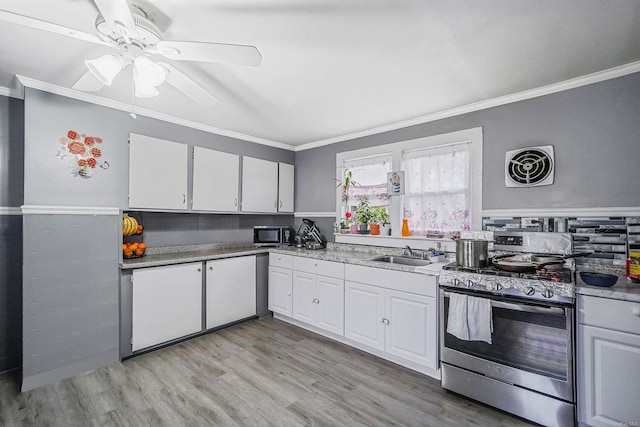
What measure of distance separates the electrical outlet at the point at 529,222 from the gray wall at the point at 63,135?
12.0 ft

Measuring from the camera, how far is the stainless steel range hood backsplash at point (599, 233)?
2082 millimetres

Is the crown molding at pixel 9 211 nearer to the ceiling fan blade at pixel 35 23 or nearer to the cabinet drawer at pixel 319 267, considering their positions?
the ceiling fan blade at pixel 35 23

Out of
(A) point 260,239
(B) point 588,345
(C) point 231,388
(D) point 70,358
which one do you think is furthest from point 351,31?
(D) point 70,358

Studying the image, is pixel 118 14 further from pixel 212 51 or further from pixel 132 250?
pixel 132 250

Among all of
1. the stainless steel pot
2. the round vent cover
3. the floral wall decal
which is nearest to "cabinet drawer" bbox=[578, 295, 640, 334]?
the stainless steel pot

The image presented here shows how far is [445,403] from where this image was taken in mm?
2082

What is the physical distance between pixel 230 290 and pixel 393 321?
192 cm

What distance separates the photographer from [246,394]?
2184mm

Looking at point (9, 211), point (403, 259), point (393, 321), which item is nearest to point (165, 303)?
point (9, 211)

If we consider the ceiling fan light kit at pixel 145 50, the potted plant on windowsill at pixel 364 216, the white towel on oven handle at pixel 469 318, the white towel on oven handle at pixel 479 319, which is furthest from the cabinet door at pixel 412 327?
the ceiling fan light kit at pixel 145 50

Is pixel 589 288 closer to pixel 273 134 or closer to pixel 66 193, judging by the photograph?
pixel 273 134

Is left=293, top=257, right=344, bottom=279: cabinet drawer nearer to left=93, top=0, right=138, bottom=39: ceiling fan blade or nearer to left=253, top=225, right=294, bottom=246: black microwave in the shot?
left=253, top=225, right=294, bottom=246: black microwave

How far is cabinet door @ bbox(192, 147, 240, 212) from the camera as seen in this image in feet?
11.0

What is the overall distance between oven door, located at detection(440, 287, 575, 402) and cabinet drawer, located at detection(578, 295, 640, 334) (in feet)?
0.28
